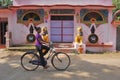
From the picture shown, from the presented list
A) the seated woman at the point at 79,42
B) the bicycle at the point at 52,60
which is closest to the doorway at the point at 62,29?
the seated woman at the point at 79,42

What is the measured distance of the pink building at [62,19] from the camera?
23.5 meters

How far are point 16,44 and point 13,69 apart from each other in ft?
36.1

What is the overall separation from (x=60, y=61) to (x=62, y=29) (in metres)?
12.2

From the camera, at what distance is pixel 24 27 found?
78.7ft

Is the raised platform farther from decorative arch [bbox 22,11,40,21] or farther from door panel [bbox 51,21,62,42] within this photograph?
decorative arch [bbox 22,11,40,21]

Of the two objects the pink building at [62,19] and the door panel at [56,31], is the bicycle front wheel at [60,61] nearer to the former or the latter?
the pink building at [62,19]

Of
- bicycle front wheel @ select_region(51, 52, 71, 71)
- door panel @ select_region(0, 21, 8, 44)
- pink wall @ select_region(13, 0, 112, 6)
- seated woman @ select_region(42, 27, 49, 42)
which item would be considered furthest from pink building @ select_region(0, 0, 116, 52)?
bicycle front wheel @ select_region(51, 52, 71, 71)

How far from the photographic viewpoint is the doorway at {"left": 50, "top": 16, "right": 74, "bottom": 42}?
2400 cm

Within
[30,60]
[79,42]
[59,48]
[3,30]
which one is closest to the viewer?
[30,60]

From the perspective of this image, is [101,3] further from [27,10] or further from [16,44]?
[16,44]

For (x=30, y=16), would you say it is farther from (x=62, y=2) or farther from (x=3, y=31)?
(x=62, y=2)

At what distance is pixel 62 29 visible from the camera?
24312 mm

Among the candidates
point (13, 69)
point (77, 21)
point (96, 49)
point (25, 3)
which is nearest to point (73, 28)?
point (77, 21)

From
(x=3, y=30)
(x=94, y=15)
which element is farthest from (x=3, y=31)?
(x=94, y=15)
